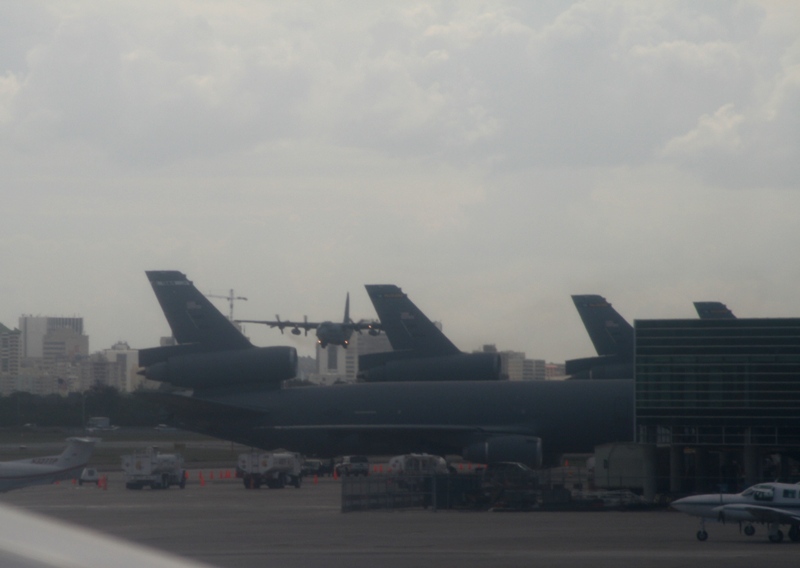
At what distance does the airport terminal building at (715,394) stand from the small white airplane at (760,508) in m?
11.3

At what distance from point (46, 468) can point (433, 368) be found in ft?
69.0

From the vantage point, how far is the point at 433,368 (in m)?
55.2

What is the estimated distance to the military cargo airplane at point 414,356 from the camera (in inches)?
2163

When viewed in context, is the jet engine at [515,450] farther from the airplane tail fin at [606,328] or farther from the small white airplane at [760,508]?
the small white airplane at [760,508]

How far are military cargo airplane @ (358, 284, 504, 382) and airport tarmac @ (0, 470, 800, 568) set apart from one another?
50.8 feet

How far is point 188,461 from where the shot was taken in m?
76.4

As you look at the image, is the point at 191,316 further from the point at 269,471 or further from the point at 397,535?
the point at 397,535

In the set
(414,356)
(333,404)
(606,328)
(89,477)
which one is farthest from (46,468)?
(606,328)

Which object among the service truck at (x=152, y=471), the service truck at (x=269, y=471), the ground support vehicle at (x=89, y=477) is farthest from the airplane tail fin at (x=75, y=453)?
the ground support vehicle at (x=89, y=477)

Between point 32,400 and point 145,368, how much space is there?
286ft

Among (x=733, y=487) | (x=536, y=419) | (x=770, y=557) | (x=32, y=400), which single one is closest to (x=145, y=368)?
(x=536, y=419)

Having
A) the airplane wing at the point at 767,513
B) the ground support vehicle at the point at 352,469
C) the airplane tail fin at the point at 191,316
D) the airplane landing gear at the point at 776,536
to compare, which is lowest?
the ground support vehicle at the point at 352,469

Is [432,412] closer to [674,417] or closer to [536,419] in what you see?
[536,419]

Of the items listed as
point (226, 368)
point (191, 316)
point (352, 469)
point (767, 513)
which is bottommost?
point (352, 469)
